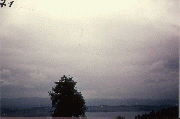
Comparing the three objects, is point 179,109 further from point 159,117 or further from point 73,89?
point 73,89

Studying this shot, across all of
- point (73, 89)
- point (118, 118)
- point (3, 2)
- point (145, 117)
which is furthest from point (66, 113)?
point (3, 2)

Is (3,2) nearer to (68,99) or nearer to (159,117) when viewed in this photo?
(159,117)

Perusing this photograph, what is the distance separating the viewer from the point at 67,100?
2100 cm

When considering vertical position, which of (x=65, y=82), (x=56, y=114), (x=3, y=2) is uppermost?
(x=3, y=2)

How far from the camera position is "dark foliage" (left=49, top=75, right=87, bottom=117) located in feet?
68.6

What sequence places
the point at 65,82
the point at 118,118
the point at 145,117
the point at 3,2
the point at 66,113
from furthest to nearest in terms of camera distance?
the point at 65,82
the point at 66,113
the point at 118,118
the point at 145,117
the point at 3,2

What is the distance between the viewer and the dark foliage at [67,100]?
68.6 feet

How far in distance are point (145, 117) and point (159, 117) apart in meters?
0.82

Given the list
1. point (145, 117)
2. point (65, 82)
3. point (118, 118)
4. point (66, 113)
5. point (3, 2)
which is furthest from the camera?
point (65, 82)

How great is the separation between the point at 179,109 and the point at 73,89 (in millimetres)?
14173

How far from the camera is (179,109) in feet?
32.4

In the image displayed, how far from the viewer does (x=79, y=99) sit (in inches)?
854

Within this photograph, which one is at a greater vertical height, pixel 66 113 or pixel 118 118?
pixel 118 118

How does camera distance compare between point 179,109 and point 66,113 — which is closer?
point 179,109
